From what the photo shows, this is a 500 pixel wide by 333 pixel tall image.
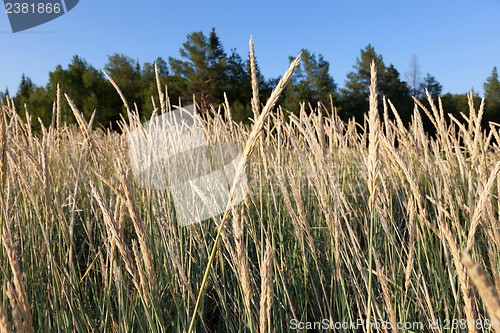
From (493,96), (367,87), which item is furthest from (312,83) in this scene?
(493,96)

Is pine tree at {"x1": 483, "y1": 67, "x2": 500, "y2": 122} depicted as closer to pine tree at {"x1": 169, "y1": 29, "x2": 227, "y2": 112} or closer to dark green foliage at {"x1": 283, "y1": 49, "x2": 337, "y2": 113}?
dark green foliage at {"x1": 283, "y1": 49, "x2": 337, "y2": 113}

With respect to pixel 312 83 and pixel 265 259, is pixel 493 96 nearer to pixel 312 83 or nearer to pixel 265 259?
pixel 312 83

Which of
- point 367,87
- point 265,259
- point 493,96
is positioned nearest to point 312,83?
point 367,87

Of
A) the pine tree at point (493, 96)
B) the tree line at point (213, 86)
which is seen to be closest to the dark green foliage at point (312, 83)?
the tree line at point (213, 86)

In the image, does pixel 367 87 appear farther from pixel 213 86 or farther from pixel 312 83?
pixel 213 86

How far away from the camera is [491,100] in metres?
24.0

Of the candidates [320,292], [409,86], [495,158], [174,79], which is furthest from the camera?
[409,86]

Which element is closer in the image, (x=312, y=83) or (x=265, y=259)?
(x=265, y=259)

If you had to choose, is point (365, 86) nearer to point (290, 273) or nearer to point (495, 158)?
point (495, 158)

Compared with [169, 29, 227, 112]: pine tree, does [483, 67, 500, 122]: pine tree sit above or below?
below

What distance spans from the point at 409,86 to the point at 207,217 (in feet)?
80.7

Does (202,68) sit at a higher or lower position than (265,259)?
higher

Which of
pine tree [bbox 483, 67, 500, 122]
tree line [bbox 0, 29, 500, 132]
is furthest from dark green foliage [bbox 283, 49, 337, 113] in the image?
pine tree [bbox 483, 67, 500, 122]

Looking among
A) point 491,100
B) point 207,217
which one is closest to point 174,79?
point 207,217
